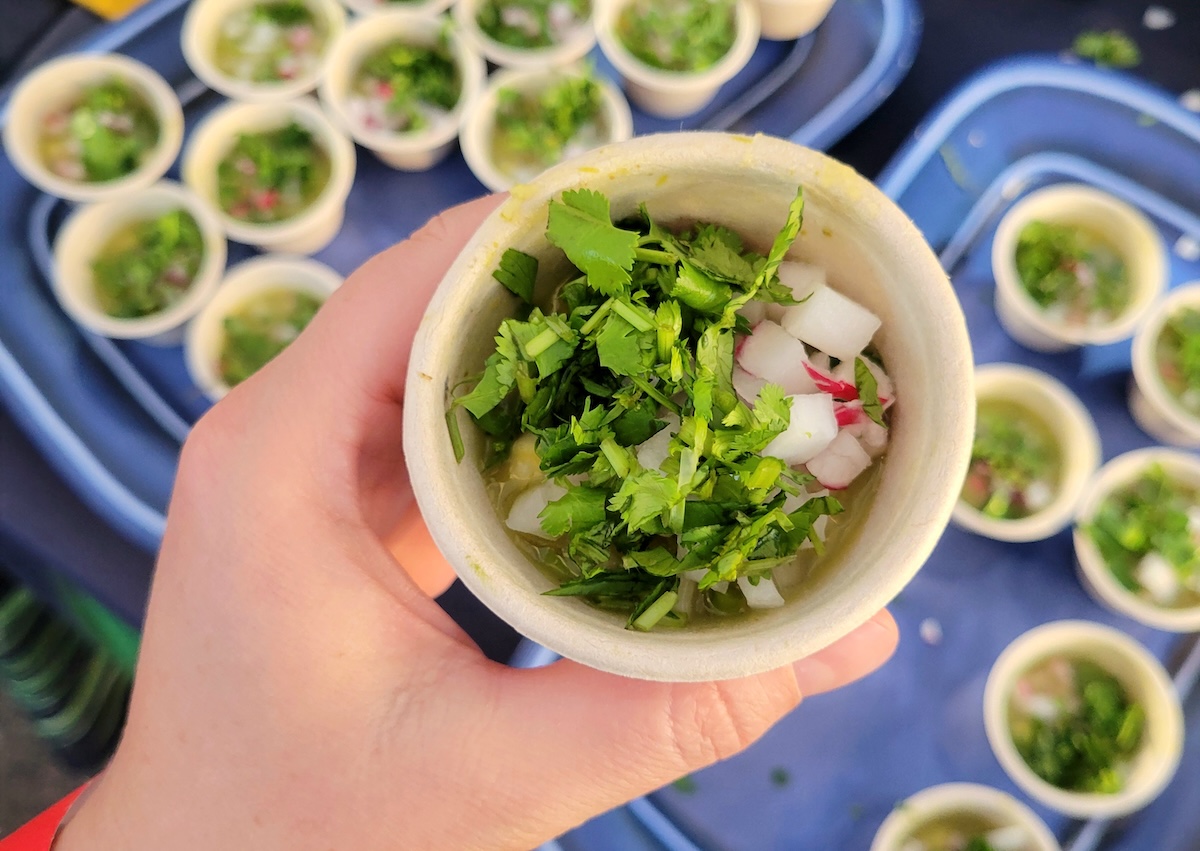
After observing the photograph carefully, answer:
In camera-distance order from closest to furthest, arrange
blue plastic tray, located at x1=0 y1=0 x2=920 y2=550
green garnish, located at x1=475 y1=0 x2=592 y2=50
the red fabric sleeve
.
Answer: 1. the red fabric sleeve
2. blue plastic tray, located at x1=0 y1=0 x2=920 y2=550
3. green garnish, located at x1=475 y1=0 x2=592 y2=50

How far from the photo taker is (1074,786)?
62.7 inches

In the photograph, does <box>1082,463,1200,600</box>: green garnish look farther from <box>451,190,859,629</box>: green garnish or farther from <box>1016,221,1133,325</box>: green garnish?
<box>451,190,859,629</box>: green garnish

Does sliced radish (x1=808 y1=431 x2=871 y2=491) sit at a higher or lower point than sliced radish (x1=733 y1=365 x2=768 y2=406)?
lower

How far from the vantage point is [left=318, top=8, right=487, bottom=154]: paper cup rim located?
1953mm

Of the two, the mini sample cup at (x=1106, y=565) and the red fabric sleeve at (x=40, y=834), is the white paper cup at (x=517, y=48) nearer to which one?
the mini sample cup at (x=1106, y=565)

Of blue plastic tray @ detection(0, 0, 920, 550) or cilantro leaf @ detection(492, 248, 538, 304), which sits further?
blue plastic tray @ detection(0, 0, 920, 550)

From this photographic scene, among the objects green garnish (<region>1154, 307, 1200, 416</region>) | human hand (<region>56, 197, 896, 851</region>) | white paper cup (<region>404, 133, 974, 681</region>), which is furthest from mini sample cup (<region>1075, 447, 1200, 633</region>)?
white paper cup (<region>404, 133, 974, 681</region>)

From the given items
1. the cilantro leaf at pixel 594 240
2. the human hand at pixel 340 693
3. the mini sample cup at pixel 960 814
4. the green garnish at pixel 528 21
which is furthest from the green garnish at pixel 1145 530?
the green garnish at pixel 528 21

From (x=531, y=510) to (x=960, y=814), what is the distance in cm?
119

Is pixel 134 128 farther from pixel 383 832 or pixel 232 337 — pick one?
pixel 383 832

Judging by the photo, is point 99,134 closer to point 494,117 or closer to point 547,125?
point 494,117

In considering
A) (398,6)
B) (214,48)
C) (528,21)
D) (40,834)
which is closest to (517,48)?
(528,21)

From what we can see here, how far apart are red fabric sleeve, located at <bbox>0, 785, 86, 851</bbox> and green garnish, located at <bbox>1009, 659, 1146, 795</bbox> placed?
1.63m

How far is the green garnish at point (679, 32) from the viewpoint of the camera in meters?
2.04
